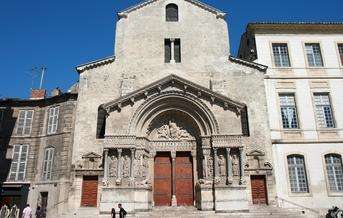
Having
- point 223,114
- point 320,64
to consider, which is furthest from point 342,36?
point 223,114

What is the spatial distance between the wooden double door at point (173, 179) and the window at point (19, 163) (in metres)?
8.65

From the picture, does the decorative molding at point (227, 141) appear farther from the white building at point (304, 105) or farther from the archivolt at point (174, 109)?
the white building at point (304, 105)

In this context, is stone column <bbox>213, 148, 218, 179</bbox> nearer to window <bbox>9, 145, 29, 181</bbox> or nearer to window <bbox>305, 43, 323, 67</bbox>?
window <bbox>305, 43, 323, 67</bbox>

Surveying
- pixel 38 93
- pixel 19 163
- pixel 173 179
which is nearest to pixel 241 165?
pixel 173 179

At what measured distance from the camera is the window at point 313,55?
21500 millimetres

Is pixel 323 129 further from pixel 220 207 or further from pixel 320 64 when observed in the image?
pixel 220 207

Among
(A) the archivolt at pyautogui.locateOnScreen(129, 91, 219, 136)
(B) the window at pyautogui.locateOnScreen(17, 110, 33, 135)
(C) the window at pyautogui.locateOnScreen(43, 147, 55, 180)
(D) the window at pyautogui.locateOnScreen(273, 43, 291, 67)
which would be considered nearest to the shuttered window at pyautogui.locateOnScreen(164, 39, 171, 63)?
(A) the archivolt at pyautogui.locateOnScreen(129, 91, 219, 136)

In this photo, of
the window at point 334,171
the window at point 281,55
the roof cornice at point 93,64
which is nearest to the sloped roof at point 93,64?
the roof cornice at point 93,64

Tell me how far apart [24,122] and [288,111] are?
1644cm

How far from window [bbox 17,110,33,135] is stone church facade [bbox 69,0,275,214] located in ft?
16.6

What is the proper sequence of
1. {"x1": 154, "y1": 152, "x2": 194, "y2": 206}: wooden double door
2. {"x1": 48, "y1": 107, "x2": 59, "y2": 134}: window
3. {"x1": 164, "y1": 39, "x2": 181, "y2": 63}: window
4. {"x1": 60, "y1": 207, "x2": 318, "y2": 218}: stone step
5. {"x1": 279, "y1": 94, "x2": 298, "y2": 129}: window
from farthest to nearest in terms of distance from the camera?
{"x1": 48, "y1": 107, "x2": 59, "y2": 134}: window
{"x1": 164, "y1": 39, "x2": 181, "y2": 63}: window
{"x1": 279, "y1": 94, "x2": 298, "y2": 129}: window
{"x1": 154, "y1": 152, "x2": 194, "y2": 206}: wooden double door
{"x1": 60, "y1": 207, "x2": 318, "y2": 218}: stone step

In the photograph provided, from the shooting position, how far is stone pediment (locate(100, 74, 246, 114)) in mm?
18141

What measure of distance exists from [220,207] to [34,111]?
13.8 m

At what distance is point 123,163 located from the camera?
57.6ft
